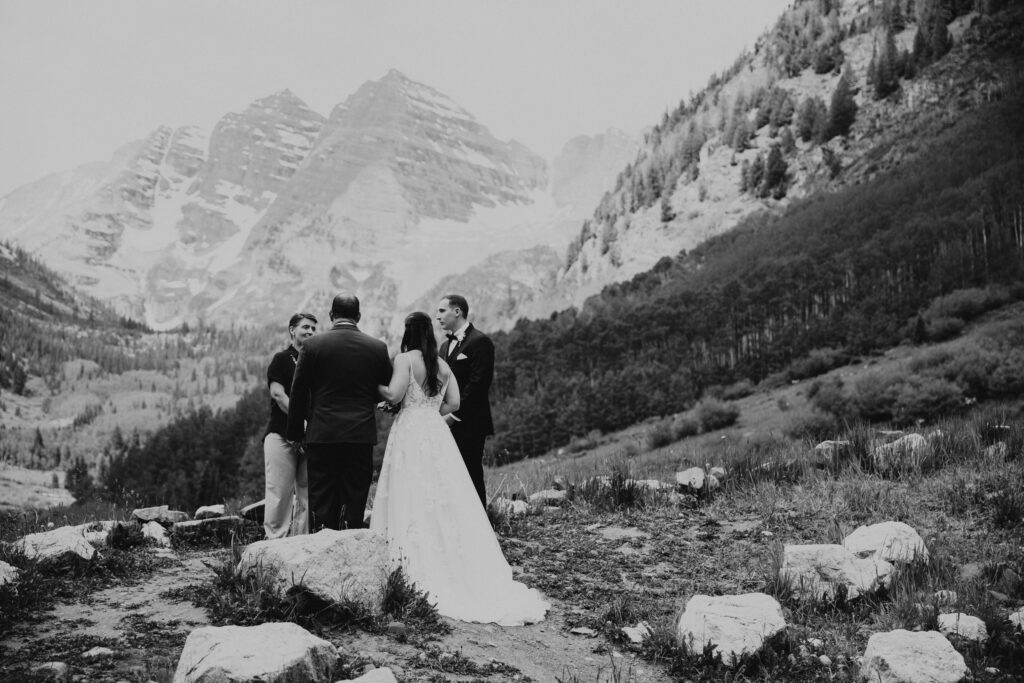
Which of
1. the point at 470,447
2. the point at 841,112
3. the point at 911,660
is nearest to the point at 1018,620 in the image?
the point at 911,660

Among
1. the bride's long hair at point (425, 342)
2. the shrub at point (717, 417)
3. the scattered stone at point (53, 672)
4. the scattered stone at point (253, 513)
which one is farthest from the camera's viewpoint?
the shrub at point (717, 417)

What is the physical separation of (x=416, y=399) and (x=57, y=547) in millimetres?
3507

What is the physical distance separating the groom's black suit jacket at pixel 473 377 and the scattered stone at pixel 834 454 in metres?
6.15

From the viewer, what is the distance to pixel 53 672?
394 cm

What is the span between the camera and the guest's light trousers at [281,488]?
7.64 metres

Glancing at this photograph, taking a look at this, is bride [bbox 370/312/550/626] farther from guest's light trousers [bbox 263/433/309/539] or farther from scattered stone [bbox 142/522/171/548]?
scattered stone [bbox 142/522/171/548]

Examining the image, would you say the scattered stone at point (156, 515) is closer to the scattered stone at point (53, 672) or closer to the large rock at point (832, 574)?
the scattered stone at point (53, 672)

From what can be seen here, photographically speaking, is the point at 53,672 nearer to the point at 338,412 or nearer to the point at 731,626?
the point at 338,412

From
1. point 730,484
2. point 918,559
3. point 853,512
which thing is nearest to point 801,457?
point 730,484

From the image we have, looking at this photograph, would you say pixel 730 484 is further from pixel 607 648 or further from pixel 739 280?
pixel 739 280

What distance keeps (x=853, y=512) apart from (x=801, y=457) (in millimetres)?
3014

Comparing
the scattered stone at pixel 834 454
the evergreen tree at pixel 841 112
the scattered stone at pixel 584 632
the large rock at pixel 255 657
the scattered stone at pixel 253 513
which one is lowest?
the scattered stone at pixel 584 632

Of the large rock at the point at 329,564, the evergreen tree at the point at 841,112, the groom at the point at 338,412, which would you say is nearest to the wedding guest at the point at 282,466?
the groom at the point at 338,412

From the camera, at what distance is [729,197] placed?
88.9 meters
